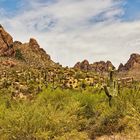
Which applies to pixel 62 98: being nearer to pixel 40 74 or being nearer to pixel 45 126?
pixel 45 126

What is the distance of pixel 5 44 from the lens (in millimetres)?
122125

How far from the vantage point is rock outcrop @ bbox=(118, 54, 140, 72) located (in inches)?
5433

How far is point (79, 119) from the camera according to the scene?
114 feet

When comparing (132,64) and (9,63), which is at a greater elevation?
(132,64)

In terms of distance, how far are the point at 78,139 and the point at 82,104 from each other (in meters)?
9.12

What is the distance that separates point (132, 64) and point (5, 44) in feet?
144

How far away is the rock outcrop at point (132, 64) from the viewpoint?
138 meters

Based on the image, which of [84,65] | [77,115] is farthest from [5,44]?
[77,115]

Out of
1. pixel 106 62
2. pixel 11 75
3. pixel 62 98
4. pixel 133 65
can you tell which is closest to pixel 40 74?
pixel 11 75

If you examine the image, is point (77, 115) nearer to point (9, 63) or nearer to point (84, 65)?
point (9, 63)

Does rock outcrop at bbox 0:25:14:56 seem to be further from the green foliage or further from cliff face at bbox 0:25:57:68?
the green foliage

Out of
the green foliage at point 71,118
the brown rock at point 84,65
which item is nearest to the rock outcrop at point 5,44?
the brown rock at point 84,65

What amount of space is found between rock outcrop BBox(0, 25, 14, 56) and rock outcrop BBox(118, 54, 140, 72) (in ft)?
124

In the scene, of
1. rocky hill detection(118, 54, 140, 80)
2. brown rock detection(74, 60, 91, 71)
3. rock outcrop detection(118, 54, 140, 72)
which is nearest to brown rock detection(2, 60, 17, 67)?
rocky hill detection(118, 54, 140, 80)
